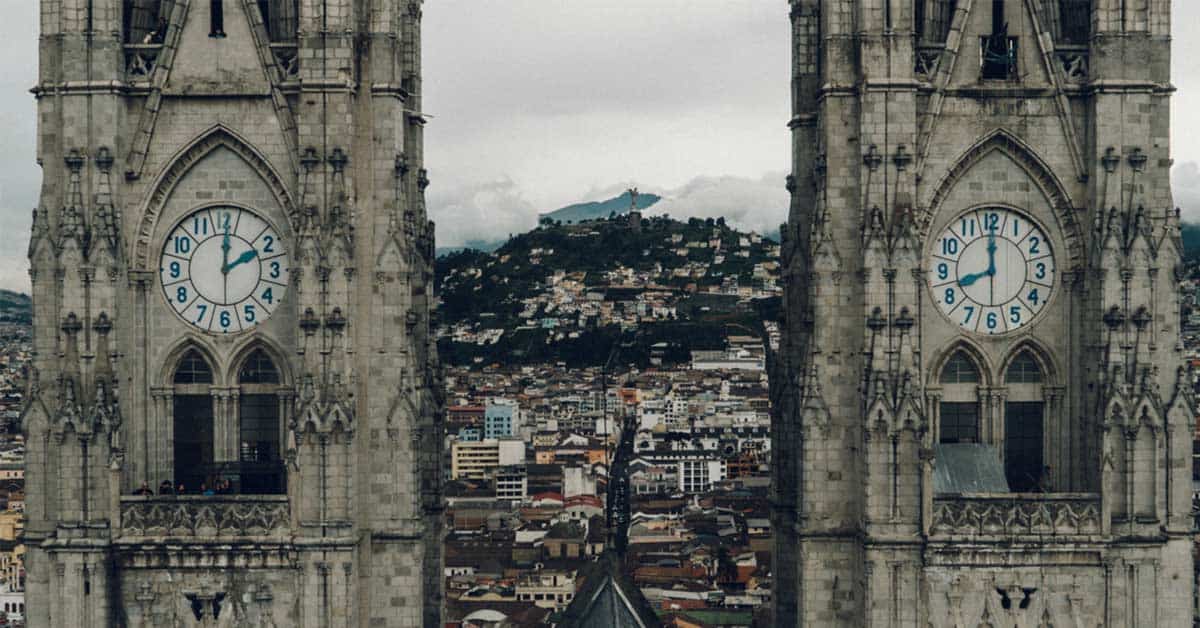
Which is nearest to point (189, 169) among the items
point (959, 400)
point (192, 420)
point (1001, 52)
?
point (192, 420)

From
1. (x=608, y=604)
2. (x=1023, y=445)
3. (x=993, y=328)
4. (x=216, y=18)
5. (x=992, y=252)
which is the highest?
(x=216, y=18)

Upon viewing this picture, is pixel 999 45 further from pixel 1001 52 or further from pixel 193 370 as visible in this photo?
pixel 193 370

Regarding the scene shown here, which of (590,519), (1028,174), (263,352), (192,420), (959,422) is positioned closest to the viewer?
(1028,174)

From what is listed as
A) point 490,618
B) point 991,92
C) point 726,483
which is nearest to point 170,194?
point 991,92

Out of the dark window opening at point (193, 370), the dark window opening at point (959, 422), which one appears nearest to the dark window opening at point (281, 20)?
the dark window opening at point (193, 370)

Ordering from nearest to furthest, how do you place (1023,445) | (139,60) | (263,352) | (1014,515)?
(1014,515)
(139,60)
(263,352)
(1023,445)

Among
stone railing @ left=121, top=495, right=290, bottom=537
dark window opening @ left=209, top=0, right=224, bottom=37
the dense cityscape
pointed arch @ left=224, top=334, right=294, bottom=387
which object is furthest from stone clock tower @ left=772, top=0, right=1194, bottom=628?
the dense cityscape

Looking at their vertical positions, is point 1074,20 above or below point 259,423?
above

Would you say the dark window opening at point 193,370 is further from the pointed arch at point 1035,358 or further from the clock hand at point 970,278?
the pointed arch at point 1035,358
